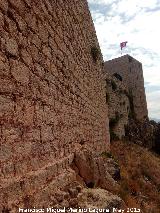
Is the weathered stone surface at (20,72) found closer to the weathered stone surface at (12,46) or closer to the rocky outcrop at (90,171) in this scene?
the weathered stone surface at (12,46)

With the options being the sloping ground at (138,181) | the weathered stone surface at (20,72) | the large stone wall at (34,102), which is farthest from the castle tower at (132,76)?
the weathered stone surface at (20,72)

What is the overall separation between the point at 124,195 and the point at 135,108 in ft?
58.6

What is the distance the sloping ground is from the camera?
6.99m

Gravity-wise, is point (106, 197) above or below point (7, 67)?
below

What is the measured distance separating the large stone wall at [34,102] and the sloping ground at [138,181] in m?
2.45

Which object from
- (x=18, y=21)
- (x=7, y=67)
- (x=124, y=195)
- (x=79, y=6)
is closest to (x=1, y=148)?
(x=7, y=67)

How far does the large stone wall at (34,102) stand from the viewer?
2.85 m

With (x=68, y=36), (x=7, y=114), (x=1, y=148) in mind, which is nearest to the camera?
(x=1, y=148)

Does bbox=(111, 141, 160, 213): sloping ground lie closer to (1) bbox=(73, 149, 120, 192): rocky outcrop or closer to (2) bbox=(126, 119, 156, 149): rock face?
(1) bbox=(73, 149, 120, 192): rocky outcrop

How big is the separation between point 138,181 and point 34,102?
6820mm

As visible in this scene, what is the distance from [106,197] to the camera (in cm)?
436

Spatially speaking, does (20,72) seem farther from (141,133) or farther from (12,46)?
(141,133)

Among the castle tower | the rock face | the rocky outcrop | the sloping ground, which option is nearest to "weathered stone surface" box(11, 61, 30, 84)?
the rocky outcrop

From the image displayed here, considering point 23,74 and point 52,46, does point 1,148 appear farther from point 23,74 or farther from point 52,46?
point 52,46
